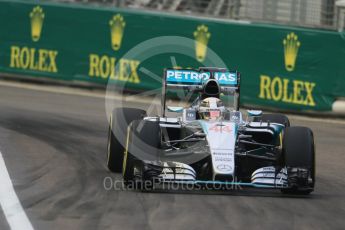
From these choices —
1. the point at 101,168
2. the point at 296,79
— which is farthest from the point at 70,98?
the point at 101,168

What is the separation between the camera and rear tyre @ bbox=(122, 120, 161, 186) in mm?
9688

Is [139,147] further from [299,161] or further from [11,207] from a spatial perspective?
[11,207]

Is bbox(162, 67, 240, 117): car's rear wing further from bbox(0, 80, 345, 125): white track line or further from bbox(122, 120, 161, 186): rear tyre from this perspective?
bbox(0, 80, 345, 125): white track line

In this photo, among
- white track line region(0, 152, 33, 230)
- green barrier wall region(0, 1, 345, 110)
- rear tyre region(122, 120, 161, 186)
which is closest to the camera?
white track line region(0, 152, 33, 230)

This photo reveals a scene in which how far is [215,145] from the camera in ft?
32.0

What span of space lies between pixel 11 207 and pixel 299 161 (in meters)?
3.40

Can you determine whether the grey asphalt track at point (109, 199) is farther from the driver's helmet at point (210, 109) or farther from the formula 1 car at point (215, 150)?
the driver's helmet at point (210, 109)

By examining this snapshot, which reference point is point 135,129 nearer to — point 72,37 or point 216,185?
point 216,185

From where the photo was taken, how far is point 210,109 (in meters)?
10.7

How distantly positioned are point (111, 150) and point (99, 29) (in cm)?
1124

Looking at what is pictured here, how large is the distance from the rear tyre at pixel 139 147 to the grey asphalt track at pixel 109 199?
33 centimetres

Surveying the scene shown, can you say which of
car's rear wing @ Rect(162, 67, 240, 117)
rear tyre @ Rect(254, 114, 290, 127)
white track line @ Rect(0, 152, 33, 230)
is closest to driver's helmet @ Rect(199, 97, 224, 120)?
car's rear wing @ Rect(162, 67, 240, 117)

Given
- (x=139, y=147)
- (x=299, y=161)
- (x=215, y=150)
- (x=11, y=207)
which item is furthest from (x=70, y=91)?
(x=11, y=207)

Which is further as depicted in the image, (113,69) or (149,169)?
(113,69)
